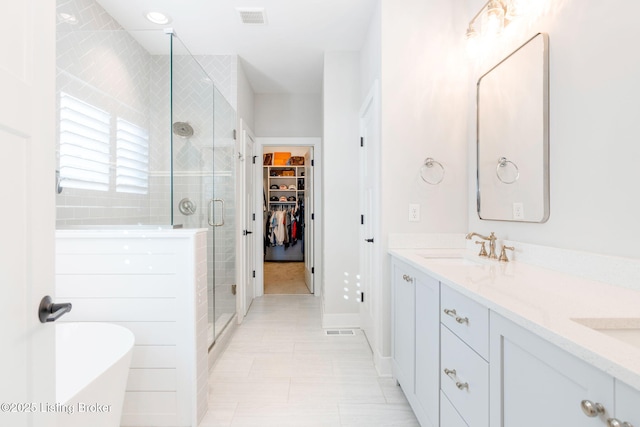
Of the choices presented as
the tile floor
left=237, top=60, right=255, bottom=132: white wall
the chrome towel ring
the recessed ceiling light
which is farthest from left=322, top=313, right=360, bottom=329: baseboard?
the recessed ceiling light

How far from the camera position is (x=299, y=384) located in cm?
214

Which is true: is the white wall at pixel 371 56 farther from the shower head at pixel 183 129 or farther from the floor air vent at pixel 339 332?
the floor air vent at pixel 339 332

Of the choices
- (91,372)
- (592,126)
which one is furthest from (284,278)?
(592,126)

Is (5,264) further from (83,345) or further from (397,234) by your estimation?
(397,234)

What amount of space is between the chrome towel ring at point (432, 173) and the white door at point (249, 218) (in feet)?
6.88

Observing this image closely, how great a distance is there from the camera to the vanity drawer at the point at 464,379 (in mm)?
1027

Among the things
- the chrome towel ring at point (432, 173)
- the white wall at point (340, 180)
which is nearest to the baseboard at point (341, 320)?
the white wall at point (340, 180)

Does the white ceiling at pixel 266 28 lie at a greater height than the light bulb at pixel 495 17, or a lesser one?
greater

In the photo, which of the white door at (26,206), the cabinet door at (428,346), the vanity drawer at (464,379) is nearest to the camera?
the white door at (26,206)

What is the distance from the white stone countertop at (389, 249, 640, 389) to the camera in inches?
23.5

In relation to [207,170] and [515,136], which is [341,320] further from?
[515,136]

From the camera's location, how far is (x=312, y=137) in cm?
432

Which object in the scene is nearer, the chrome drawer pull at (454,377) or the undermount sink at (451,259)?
the chrome drawer pull at (454,377)

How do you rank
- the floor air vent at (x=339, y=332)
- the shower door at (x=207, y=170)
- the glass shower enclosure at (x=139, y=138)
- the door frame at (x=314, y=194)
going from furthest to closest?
the door frame at (x=314, y=194) → the floor air vent at (x=339, y=332) → the shower door at (x=207, y=170) → the glass shower enclosure at (x=139, y=138)
